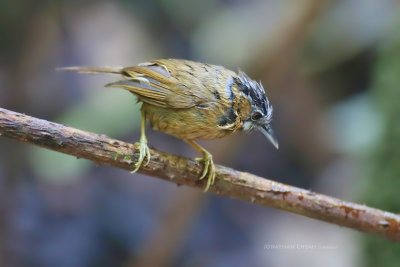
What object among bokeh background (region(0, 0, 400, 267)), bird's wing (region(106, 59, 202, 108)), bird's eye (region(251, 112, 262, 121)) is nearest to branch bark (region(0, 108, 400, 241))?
bird's wing (region(106, 59, 202, 108))

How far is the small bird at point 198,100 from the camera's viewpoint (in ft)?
9.89

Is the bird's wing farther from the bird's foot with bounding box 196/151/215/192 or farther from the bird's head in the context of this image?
the bird's foot with bounding box 196/151/215/192

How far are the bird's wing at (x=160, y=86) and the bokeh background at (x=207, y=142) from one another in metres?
2.10

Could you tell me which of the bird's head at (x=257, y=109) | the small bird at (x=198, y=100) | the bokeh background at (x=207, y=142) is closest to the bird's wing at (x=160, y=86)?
the small bird at (x=198, y=100)

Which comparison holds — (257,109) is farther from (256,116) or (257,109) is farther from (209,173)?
(209,173)

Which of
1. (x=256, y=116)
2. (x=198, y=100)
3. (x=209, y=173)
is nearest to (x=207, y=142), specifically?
(x=209, y=173)

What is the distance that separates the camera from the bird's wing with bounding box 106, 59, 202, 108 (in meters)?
3.14

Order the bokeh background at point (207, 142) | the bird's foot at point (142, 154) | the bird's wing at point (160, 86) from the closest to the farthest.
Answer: the bird's foot at point (142, 154) < the bird's wing at point (160, 86) < the bokeh background at point (207, 142)

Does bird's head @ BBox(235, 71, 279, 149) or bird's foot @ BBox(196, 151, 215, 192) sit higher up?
bird's head @ BBox(235, 71, 279, 149)

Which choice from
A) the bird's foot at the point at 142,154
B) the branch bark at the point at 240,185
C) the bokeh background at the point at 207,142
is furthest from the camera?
the bokeh background at the point at 207,142

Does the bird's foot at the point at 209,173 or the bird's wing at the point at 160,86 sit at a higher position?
the bird's wing at the point at 160,86

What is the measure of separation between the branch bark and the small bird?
8 cm

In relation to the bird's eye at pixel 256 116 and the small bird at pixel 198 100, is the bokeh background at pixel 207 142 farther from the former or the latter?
the bird's eye at pixel 256 116

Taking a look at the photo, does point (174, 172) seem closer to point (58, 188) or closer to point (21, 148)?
point (21, 148)
